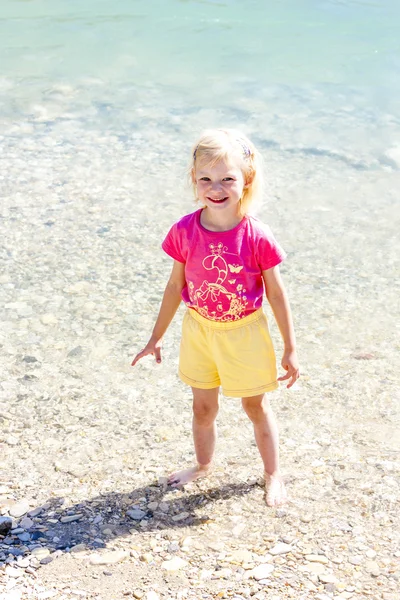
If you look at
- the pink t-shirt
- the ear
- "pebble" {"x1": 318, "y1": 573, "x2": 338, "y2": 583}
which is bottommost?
"pebble" {"x1": 318, "y1": 573, "x2": 338, "y2": 583}

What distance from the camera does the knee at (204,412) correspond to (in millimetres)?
3410

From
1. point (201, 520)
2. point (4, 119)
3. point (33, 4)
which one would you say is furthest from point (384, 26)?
point (201, 520)

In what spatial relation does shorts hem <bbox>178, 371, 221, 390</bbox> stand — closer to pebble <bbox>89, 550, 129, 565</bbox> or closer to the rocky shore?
the rocky shore

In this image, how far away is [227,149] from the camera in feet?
9.82

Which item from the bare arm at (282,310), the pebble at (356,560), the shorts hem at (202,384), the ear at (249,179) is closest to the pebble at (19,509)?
the shorts hem at (202,384)

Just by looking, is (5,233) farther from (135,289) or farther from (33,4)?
(33,4)

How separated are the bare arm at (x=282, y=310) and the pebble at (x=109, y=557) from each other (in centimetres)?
96

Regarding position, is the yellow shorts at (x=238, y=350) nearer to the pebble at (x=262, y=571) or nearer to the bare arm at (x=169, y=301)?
the bare arm at (x=169, y=301)

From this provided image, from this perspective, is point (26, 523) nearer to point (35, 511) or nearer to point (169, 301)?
point (35, 511)

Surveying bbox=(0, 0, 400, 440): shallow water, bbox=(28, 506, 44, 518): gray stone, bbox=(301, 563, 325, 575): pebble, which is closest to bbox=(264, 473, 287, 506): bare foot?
bbox=(301, 563, 325, 575): pebble

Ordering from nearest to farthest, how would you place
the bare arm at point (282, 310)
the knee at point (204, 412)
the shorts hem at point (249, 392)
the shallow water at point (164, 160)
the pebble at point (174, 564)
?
the pebble at point (174, 564) → the bare arm at point (282, 310) → the shorts hem at point (249, 392) → the knee at point (204, 412) → the shallow water at point (164, 160)

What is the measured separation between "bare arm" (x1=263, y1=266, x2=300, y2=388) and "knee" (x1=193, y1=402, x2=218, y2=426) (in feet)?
1.29

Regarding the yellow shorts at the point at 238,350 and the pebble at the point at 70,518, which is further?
the pebble at the point at 70,518

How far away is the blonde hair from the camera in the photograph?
2990mm
